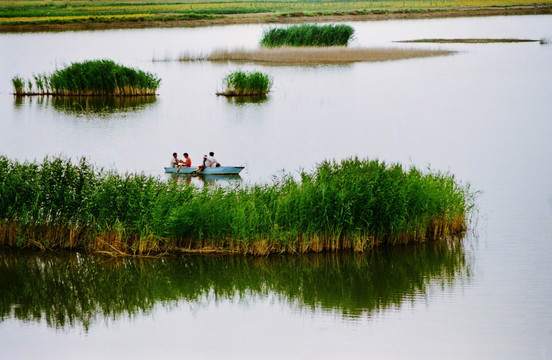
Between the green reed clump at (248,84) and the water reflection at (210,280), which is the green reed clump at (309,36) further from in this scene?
the water reflection at (210,280)

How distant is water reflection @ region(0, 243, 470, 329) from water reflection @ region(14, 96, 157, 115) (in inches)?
843

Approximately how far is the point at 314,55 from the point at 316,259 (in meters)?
40.2

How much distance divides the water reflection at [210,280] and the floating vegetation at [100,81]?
78.4 feet

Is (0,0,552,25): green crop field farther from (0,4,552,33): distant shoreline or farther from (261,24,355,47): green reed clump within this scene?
(261,24,355,47): green reed clump

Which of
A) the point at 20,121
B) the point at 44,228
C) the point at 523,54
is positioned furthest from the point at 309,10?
the point at 44,228

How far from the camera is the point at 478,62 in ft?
174

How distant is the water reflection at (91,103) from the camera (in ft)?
124

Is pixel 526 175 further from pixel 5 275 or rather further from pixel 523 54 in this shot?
pixel 523 54

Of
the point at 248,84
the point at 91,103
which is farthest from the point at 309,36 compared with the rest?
the point at 91,103

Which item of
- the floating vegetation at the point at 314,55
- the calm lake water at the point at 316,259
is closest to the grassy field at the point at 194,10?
the floating vegetation at the point at 314,55

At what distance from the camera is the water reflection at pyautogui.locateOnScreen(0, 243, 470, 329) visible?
47.8 feet

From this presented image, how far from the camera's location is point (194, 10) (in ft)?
303

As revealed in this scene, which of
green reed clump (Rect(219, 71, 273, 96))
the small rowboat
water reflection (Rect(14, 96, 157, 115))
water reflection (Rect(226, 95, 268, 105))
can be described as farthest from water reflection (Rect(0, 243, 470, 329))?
green reed clump (Rect(219, 71, 273, 96))

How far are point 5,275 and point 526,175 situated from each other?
47.0 ft
